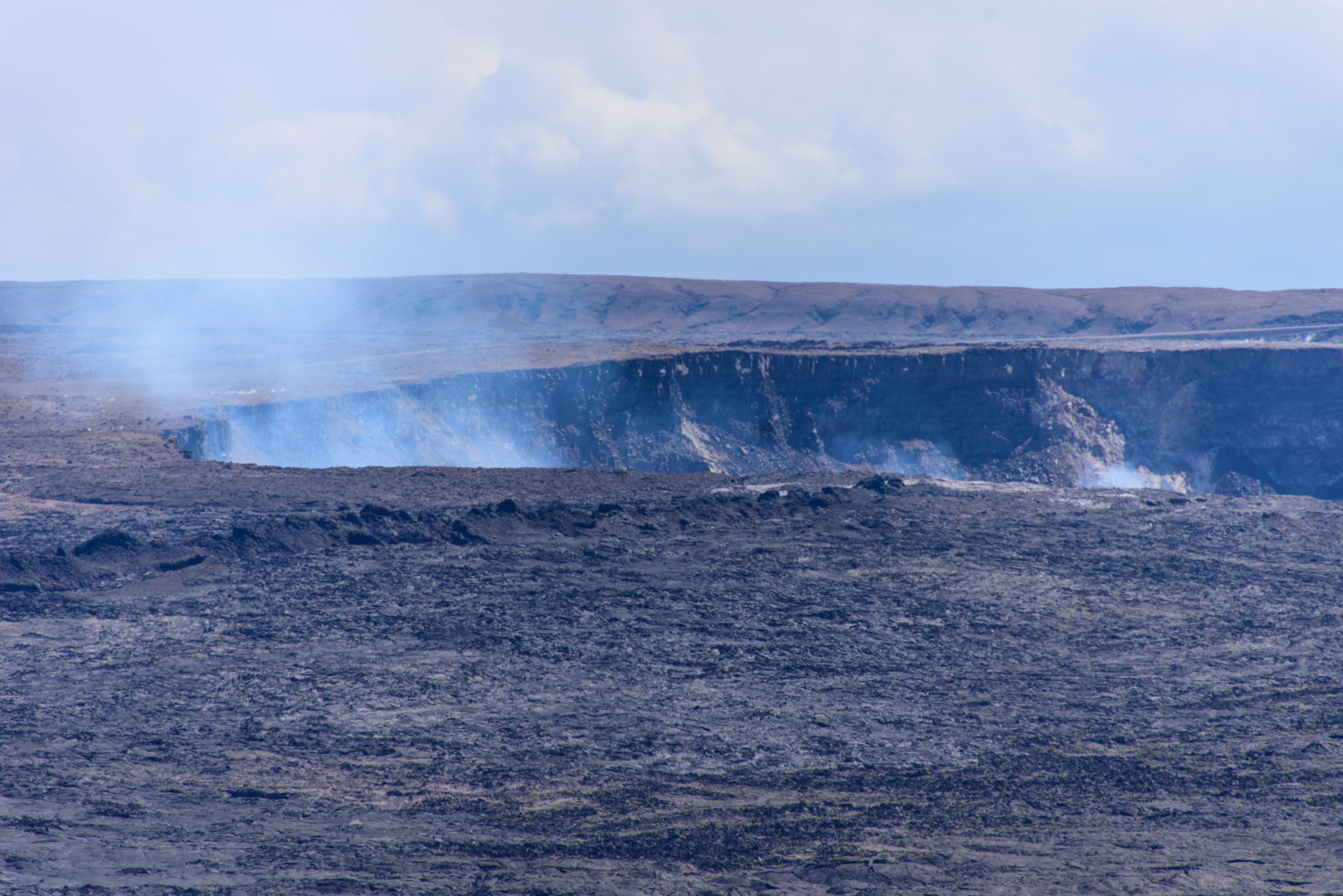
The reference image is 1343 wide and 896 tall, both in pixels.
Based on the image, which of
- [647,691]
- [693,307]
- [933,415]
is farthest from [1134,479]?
[693,307]

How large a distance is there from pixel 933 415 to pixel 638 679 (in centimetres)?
2652

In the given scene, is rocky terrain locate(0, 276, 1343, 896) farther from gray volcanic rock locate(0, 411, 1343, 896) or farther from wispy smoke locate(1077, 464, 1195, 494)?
wispy smoke locate(1077, 464, 1195, 494)

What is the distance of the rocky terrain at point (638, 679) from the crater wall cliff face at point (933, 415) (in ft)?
21.2

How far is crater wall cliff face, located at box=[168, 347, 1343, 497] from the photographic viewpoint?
116 feet

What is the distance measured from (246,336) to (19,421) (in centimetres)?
3332

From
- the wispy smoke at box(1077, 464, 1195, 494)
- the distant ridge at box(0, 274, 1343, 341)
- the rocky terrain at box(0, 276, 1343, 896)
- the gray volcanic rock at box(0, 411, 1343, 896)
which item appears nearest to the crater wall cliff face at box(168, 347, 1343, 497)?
the wispy smoke at box(1077, 464, 1195, 494)

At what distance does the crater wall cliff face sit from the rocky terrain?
21.2 feet

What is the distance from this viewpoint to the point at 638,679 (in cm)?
1388

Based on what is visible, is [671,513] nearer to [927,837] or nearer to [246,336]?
[927,837]

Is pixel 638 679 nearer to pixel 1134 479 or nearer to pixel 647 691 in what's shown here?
pixel 647 691

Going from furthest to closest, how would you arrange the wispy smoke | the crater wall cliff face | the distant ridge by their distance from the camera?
the distant ridge → the wispy smoke → the crater wall cliff face

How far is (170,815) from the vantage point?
976 centimetres

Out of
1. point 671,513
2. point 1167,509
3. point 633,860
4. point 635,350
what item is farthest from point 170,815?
point 635,350

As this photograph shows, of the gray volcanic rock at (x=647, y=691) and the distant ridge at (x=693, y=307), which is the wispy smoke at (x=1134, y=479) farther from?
the distant ridge at (x=693, y=307)
